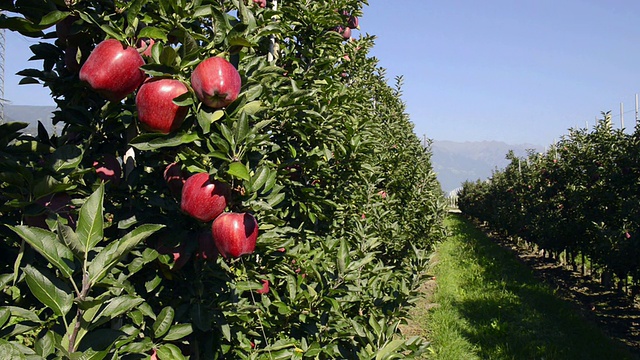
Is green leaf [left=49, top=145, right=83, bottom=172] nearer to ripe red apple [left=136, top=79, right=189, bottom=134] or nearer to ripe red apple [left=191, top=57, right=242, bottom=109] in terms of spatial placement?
ripe red apple [left=136, top=79, right=189, bottom=134]

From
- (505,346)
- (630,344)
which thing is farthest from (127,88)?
(630,344)

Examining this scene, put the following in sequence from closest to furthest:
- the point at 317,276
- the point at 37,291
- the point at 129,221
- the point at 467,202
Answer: the point at 37,291, the point at 129,221, the point at 317,276, the point at 467,202

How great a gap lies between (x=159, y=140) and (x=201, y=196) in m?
0.18

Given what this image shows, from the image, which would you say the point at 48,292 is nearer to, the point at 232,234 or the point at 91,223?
the point at 91,223

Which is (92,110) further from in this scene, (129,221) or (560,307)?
(560,307)

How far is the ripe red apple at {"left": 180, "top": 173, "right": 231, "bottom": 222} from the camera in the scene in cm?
115

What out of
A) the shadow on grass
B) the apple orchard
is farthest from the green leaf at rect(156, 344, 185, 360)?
the shadow on grass

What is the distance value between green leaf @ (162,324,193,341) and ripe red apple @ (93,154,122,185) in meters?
0.46

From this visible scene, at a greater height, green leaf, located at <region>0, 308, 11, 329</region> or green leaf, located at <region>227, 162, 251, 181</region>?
green leaf, located at <region>227, 162, 251, 181</region>

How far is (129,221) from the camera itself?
1246 millimetres

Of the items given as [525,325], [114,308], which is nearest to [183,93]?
[114,308]

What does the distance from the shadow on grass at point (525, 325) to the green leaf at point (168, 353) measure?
5.08 meters

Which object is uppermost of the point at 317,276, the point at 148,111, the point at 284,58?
the point at 284,58

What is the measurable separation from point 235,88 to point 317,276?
110cm
